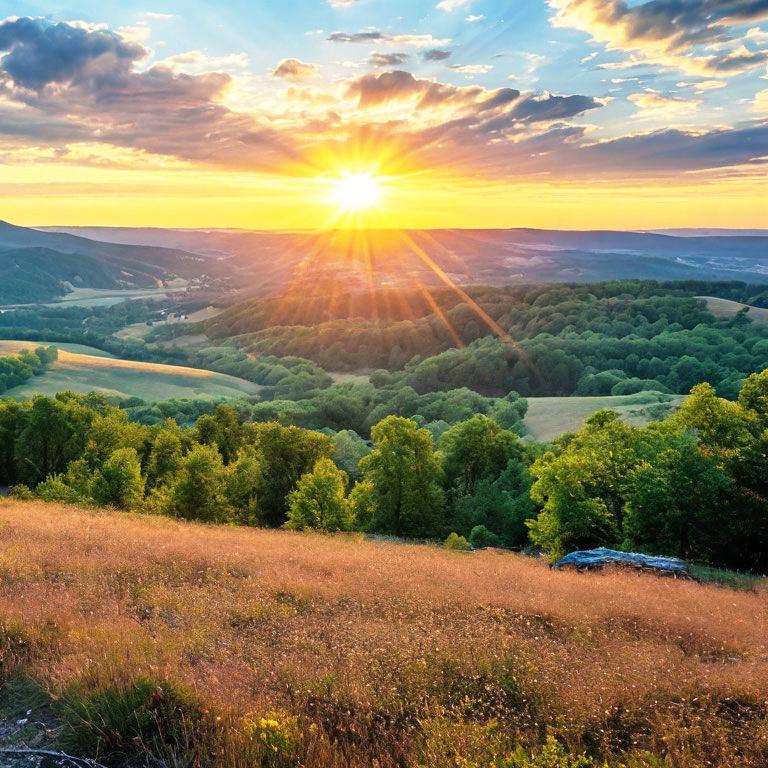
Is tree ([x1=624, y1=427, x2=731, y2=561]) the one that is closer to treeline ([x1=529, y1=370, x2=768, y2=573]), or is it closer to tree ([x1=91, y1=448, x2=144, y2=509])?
treeline ([x1=529, y1=370, x2=768, y2=573])

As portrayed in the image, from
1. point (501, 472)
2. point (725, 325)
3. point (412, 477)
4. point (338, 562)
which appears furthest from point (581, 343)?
point (338, 562)

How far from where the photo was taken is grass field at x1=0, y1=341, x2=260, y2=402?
132750mm

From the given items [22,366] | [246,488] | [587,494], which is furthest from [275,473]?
[22,366]

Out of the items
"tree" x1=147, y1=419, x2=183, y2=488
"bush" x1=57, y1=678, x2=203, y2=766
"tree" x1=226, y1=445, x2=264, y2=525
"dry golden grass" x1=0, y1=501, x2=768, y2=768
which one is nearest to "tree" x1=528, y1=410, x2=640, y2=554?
"dry golden grass" x1=0, y1=501, x2=768, y2=768

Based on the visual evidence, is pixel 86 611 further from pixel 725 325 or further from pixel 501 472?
pixel 725 325

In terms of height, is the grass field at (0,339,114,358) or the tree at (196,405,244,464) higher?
the tree at (196,405,244,464)

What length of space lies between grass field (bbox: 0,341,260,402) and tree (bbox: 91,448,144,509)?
324ft

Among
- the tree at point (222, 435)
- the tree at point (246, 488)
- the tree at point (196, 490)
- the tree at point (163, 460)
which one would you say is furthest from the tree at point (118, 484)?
the tree at point (222, 435)

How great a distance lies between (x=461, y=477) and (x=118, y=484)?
27.4 m

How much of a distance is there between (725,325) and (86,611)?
203 meters

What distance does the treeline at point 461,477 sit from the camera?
27.5 metres

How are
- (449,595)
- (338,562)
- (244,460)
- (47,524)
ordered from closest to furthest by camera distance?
(449,595) → (338,562) → (47,524) → (244,460)

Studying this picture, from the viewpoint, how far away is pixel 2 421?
5106 cm

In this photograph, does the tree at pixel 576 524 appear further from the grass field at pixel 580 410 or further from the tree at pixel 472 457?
the grass field at pixel 580 410
